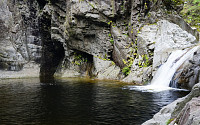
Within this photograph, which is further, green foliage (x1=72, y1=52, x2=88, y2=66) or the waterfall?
green foliage (x1=72, y1=52, x2=88, y2=66)

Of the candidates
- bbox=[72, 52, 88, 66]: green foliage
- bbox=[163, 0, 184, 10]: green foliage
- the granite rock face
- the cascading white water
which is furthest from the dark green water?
the granite rock face

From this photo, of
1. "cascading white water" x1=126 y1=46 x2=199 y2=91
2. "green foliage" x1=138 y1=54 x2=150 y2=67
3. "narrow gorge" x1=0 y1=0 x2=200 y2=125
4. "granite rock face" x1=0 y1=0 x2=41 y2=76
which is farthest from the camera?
"granite rock face" x1=0 y1=0 x2=41 y2=76

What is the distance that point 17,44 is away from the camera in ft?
121

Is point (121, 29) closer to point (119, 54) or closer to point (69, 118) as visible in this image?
point (119, 54)

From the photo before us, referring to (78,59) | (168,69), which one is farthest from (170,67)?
(78,59)

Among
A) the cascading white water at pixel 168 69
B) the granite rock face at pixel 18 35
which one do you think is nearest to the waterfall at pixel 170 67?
the cascading white water at pixel 168 69

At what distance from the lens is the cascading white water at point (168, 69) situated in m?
17.7

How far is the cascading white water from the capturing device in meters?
17.7

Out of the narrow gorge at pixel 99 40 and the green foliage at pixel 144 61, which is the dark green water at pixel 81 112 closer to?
the narrow gorge at pixel 99 40

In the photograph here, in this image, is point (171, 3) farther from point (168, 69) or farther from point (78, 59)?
point (78, 59)

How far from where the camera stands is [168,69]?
62.3ft

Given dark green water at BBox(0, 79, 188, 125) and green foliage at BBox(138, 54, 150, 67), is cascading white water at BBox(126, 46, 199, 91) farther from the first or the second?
dark green water at BBox(0, 79, 188, 125)

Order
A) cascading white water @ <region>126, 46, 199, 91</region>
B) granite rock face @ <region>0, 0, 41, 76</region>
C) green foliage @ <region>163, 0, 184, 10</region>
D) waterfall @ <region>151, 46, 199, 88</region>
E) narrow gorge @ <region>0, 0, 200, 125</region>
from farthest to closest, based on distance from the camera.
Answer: granite rock face @ <region>0, 0, 41, 76</region>
green foliage @ <region>163, 0, 184, 10</region>
narrow gorge @ <region>0, 0, 200, 125</region>
waterfall @ <region>151, 46, 199, 88</region>
cascading white water @ <region>126, 46, 199, 91</region>

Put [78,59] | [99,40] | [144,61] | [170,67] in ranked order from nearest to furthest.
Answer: [170,67]
[144,61]
[99,40]
[78,59]
